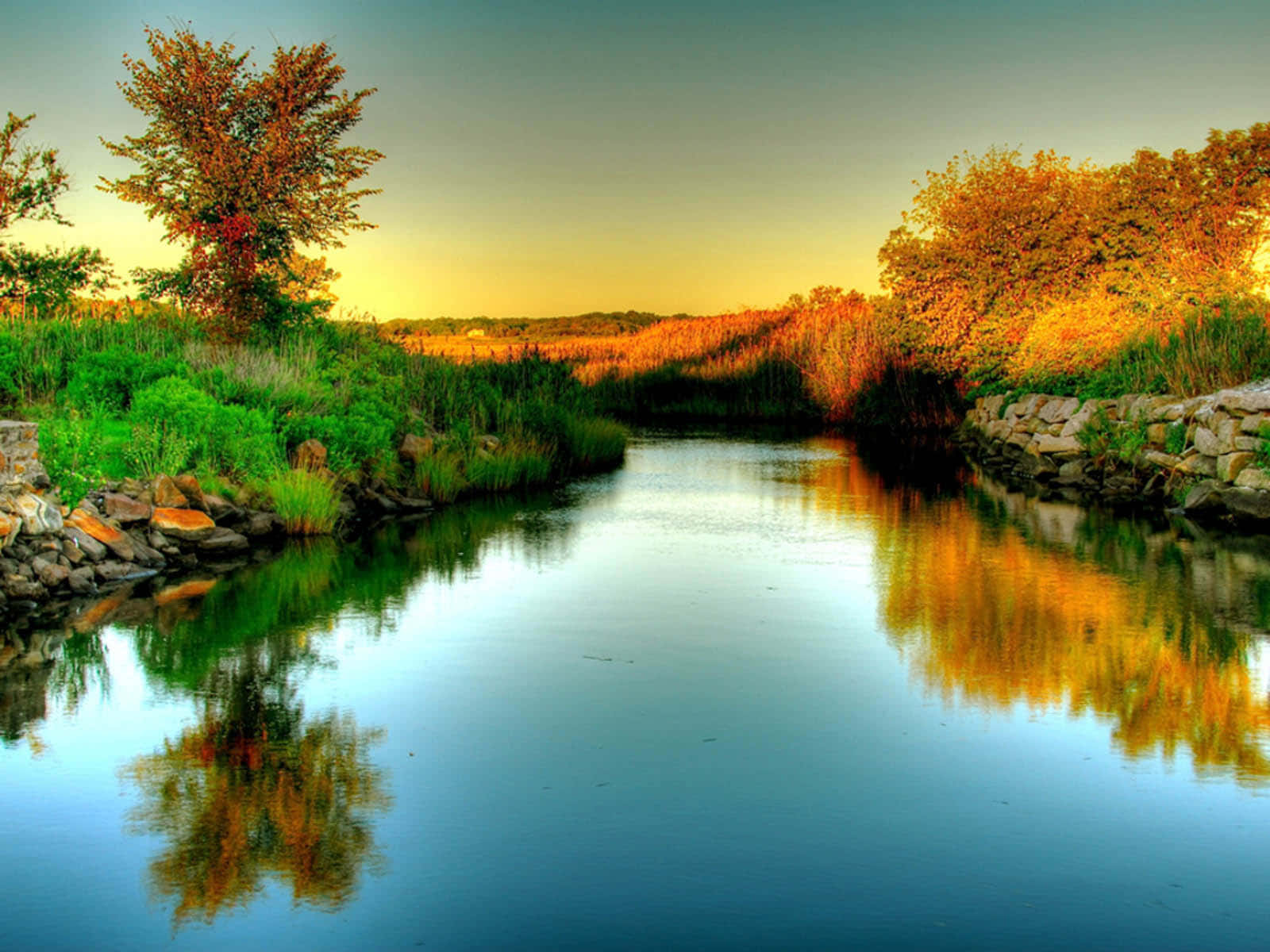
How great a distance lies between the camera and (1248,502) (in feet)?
45.3

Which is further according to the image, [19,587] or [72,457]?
[72,457]

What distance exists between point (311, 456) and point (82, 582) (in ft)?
15.5

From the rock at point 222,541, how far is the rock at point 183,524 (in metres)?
0.04

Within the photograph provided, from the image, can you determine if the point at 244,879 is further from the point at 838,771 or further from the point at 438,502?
the point at 438,502

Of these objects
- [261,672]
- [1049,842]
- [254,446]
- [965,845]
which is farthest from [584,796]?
[254,446]

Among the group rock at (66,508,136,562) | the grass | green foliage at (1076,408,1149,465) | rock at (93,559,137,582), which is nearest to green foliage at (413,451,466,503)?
the grass

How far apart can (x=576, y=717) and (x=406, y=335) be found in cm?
1737

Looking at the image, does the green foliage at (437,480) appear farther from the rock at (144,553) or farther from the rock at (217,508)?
the rock at (144,553)

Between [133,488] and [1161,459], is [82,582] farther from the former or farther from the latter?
[1161,459]

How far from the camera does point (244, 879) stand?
450 centimetres

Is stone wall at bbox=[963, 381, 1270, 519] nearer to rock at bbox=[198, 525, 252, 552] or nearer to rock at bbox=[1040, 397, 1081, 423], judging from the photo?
rock at bbox=[1040, 397, 1081, 423]

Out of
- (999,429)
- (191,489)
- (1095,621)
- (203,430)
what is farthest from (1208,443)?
(203,430)

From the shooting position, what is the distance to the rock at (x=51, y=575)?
9406mm

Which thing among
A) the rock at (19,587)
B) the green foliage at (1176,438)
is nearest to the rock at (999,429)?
the green foliage at (1176,438)
